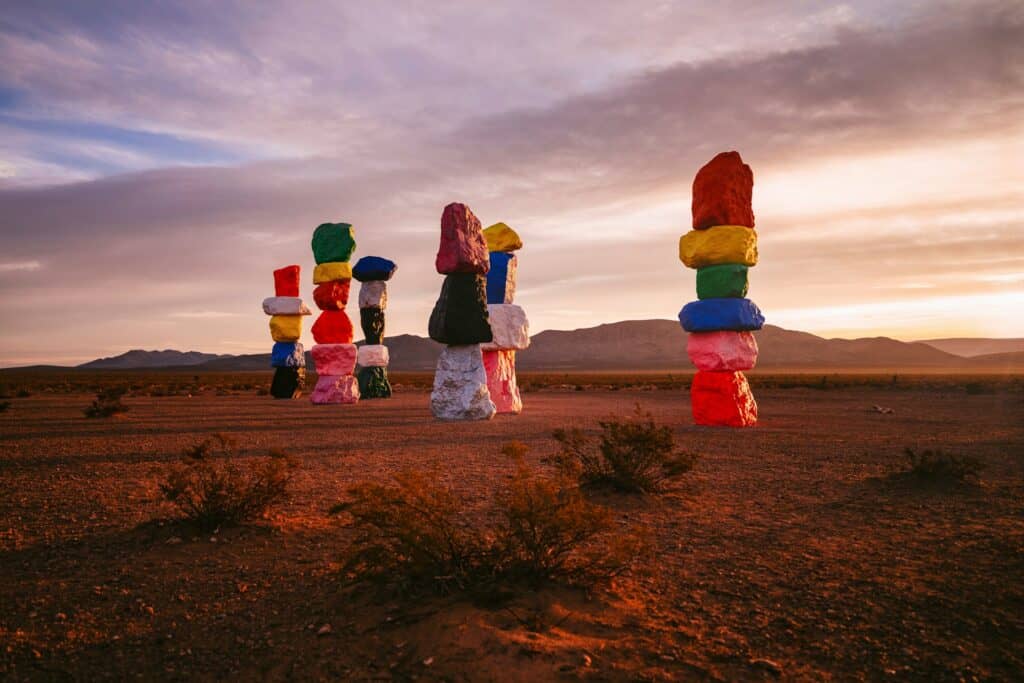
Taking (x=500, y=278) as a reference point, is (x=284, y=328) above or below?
below

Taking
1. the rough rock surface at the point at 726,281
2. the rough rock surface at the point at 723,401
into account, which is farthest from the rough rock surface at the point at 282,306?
the rough rock surface at the point at 726,281

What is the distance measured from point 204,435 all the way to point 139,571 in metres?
9.88

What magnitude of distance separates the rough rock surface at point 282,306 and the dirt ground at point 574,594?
17.4 m

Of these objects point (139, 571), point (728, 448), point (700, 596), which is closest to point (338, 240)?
point (728, 448)

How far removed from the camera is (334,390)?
23.6 metres

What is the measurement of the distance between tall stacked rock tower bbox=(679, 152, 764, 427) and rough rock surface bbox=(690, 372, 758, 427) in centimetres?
2

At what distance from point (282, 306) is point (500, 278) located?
1173cm

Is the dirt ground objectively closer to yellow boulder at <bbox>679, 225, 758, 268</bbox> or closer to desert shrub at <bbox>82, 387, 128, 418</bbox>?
yellow boulder at <bbox>679, 225, 758, 268</bbox>

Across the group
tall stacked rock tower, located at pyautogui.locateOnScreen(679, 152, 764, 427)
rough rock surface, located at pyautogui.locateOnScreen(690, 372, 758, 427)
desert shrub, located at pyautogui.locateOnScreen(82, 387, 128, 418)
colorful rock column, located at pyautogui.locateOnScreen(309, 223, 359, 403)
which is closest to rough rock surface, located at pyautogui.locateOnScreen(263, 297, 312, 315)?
colorful rock column, located at pyautogui.locateOnScreen(309, 223, 359, 403)

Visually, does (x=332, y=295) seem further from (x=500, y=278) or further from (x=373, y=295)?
(x=500, y=278)

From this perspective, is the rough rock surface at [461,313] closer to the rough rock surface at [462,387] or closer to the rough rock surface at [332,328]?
the rough rock surface at [462,387]

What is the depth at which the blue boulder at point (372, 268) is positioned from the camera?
2570cm

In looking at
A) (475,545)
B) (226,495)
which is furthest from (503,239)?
(475,545)

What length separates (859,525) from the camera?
642cm
